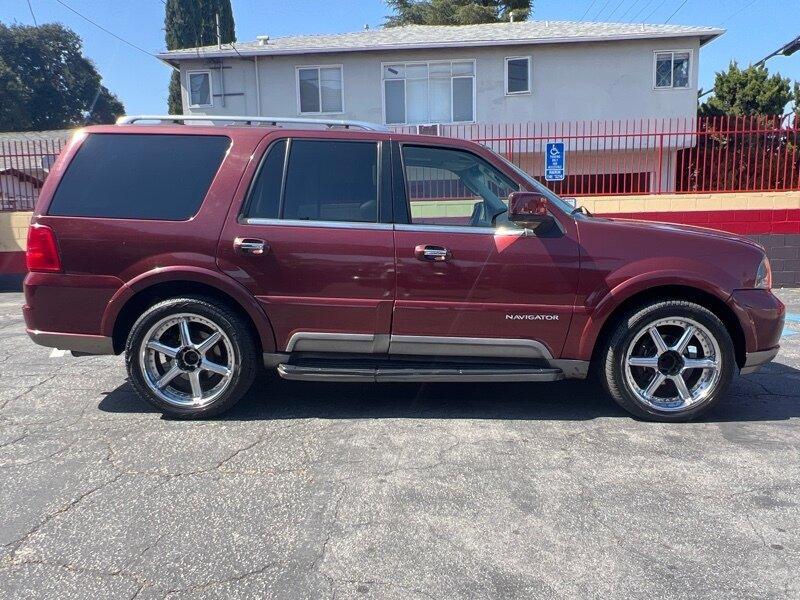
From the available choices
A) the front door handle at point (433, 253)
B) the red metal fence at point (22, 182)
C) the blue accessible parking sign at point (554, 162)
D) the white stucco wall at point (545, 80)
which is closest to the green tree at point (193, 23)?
the white stucco wall at point (545, 80)

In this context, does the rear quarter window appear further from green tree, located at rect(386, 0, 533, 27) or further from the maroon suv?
green tree, located at rect(386, 0, 533, 27)

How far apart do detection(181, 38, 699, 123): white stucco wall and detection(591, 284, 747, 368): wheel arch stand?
1487 cm

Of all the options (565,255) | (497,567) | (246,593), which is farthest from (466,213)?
(246,593)

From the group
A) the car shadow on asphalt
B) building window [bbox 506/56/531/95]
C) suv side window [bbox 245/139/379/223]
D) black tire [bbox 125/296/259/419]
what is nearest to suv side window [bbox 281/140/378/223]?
suv side window [bbox 245/139/379/223]

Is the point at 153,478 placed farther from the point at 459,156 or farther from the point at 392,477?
the point at 459,156

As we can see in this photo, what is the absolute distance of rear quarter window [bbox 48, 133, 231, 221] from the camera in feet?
13.5

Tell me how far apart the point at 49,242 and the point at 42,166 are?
28.2 feet

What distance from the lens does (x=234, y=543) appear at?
2793 millimetres

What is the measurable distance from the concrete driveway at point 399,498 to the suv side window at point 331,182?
4.54 ft

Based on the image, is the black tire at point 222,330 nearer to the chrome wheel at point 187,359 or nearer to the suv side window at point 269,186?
the chrome wheel at point 187,359

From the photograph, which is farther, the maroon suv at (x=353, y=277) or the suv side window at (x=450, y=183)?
the suv side window at (x=450, y=183)

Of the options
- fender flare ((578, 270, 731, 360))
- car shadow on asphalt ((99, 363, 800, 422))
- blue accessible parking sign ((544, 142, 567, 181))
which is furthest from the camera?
blue accessible parking sign ((544, 142, 567, 181))

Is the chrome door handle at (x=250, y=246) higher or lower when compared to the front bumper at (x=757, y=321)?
higher

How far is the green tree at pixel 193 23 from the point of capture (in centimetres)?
3384
